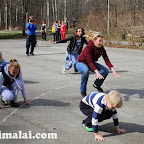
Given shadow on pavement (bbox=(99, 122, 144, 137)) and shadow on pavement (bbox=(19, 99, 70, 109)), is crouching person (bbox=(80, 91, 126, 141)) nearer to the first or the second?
shadow on pavement (bbox=(99, 122, 144, 137))

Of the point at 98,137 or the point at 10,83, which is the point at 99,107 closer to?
the point at 98,137

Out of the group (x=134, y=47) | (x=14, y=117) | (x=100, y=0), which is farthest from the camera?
(x=100, y=0)

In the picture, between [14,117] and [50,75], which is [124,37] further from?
[14,117]

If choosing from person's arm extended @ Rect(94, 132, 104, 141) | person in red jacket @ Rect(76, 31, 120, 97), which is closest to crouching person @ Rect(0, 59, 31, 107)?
person in red jacket @ Rect(76, 31, 120, 97)

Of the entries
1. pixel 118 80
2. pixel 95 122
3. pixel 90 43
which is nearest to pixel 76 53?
pixel 118 80

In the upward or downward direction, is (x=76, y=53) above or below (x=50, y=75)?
above

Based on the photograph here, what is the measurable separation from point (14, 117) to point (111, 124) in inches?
73.0

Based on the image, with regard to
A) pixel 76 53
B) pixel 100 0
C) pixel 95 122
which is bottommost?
pixel 95 122

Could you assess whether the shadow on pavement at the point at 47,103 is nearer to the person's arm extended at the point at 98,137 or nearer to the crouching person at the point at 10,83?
the crouching person at the point at 10,83

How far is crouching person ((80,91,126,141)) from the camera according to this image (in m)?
4.30

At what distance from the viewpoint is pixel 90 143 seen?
451 centimetres

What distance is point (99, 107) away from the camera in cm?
451

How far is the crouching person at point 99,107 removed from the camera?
14.1 feet

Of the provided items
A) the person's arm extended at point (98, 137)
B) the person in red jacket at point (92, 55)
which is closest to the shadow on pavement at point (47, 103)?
the person in red jacket at point (92, 55)
